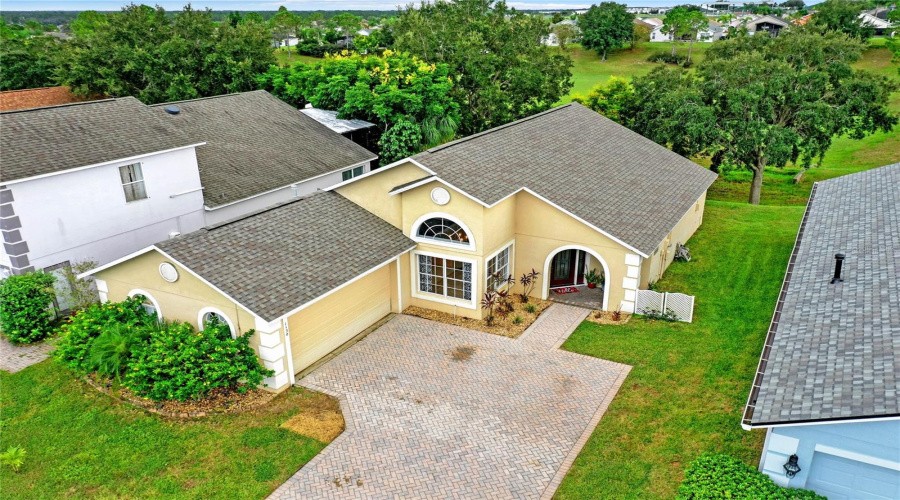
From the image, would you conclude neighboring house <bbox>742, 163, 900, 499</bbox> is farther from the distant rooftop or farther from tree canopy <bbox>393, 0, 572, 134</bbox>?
tree canopy <bbox>393, 0, 572, 134</bbox>

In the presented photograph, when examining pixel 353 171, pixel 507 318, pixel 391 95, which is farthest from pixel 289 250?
pixel 391 95

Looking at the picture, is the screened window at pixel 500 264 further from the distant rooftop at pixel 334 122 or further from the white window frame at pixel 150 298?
the distant rooftop at pixel 334 122

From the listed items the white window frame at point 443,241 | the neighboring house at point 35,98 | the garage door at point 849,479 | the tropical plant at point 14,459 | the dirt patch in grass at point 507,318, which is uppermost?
the neighboring house at point 35,98

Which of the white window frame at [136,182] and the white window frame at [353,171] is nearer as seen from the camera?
the white window frame at [136,182]

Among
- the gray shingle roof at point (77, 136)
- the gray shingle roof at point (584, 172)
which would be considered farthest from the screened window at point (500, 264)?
the gray shingle roof at point (77, 136)

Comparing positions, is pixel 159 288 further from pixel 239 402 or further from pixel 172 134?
pixel 172 134

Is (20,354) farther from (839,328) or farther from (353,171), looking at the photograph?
(839,328)
